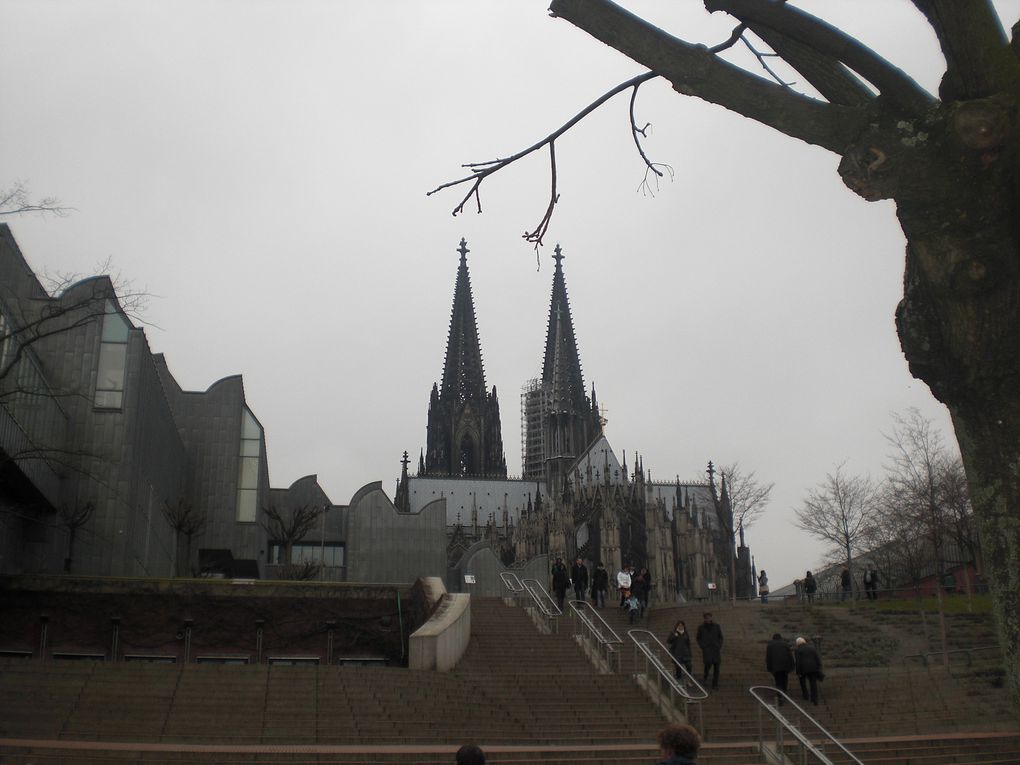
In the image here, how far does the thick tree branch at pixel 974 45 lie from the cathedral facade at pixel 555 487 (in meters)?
47.4

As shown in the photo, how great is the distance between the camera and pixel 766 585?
128 ft

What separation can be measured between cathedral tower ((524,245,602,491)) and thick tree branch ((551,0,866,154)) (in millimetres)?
75798

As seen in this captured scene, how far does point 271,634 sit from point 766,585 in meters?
21.8

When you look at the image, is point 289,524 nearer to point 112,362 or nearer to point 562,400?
point 112,362

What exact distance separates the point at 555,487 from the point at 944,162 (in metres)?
69.2

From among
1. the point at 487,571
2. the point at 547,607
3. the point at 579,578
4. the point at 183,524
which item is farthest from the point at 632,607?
the point at 183,524

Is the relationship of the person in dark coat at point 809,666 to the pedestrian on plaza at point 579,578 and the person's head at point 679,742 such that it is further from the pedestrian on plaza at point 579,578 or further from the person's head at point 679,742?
the person's head at point 679,742

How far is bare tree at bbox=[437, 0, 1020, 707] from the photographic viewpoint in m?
4.05

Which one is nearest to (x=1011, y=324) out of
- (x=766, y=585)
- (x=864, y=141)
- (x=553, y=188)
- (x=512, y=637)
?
(x=864, y=141)

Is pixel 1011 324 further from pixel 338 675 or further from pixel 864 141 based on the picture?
pixel 338 675

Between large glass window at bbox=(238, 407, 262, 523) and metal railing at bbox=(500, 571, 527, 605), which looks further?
large glass window at bbox=(238, 407, 262, 523)

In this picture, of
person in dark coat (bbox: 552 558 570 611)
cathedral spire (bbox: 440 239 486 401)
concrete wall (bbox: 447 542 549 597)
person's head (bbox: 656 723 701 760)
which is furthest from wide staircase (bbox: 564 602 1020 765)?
cathedral spire (bbox: 440 239 486 401)

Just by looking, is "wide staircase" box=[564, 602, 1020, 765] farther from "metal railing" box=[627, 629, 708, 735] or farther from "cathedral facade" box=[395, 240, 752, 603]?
"cathedral facade" box=[395, 240, 752, 603]

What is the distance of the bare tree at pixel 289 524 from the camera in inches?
1392
